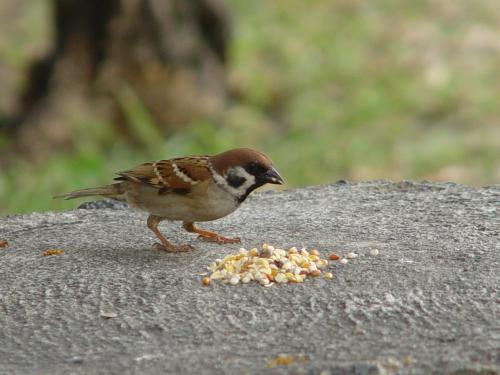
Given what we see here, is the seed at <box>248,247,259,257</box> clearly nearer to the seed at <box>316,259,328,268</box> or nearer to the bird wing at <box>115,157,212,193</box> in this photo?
the seed at <box>316,259,328,268</box>

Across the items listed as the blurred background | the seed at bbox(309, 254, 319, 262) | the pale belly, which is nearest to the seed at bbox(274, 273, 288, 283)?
the seed at bbox(309, 254, 319, 262)

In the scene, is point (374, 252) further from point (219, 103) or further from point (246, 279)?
point (219, 103)

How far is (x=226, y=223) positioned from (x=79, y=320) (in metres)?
1.50

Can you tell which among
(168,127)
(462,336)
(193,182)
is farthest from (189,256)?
(168,127)

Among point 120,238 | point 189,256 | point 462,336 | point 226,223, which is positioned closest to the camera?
point 462,336

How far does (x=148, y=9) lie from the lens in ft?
31.7

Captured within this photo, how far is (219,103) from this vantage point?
10320mm

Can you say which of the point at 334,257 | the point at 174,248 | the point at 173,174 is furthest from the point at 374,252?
the point at 173,174

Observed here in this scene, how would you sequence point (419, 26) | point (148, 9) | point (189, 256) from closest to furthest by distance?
point (189, 256) → point (148, 9) → point (419, 26)

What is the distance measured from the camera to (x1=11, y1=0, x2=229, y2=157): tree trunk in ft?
31.8

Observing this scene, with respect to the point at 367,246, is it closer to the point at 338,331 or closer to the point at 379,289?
the point at 379,289

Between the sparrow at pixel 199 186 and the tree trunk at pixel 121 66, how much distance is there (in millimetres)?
5218

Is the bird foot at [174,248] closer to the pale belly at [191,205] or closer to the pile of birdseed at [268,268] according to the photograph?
the pale belly at [191,205]

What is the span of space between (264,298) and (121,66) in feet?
21.0
